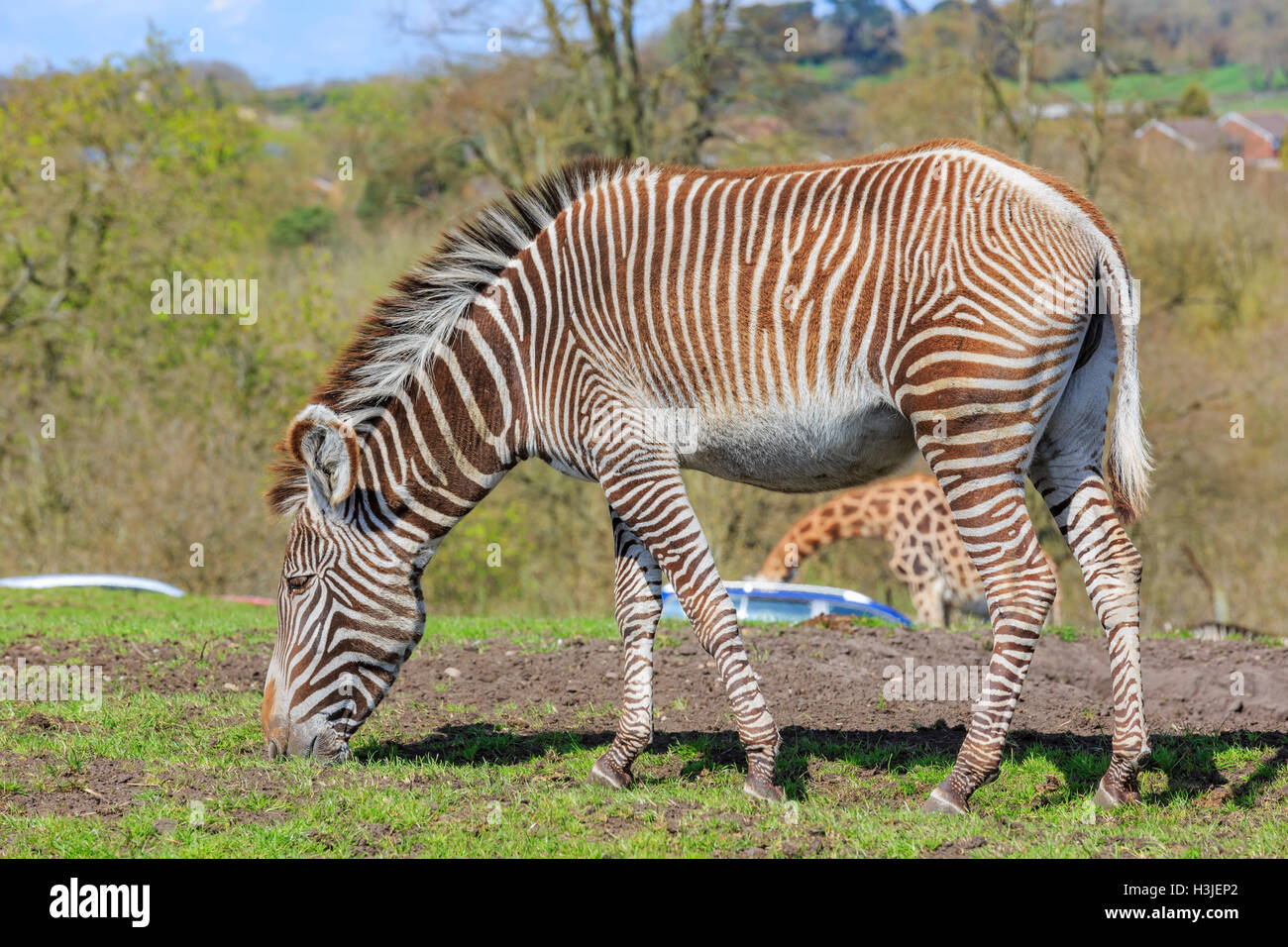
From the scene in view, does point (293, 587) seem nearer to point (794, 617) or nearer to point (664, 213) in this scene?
point (664, 213)

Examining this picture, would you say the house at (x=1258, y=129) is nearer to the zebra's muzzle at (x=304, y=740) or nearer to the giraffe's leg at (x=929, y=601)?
the giraffe's leg at (x=929, y=601)

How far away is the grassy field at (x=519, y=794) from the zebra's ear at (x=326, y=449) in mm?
1442

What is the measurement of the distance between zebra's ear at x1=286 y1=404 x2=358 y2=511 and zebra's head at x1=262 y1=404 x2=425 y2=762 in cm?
2

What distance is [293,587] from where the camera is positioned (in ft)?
21.0

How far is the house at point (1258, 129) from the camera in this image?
70688mm

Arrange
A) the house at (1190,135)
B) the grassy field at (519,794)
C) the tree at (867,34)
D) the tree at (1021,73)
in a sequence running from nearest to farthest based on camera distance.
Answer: the grassy field at (519,794) < the tree at (1021,73) < the house at (1190,135) < the tree at (867,34)

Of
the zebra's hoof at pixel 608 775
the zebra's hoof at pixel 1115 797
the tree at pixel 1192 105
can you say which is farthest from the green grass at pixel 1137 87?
the zebra's hoof at pixel 608 775

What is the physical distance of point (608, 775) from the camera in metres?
6.21

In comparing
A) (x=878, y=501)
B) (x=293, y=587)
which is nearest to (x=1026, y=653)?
(x=293, y=587)

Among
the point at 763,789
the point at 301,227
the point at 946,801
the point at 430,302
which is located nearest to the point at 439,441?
the point at 430,302

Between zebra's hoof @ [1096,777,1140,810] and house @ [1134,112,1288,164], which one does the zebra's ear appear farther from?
house @ [1134,112,1288,164]

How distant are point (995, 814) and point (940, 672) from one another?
2.68 m

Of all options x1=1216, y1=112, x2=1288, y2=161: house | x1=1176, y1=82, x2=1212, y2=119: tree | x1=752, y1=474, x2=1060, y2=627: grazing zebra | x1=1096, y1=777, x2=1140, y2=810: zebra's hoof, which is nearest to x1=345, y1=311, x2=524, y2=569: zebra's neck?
x1=1096, y1=777, x2=1140, y2=810: zebra's hoof

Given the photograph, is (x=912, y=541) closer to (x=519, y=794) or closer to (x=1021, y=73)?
(x=519, y=794)
